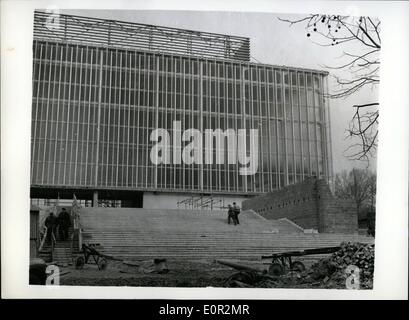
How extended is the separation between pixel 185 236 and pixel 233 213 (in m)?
1.12

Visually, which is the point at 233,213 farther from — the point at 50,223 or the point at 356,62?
the point at 356,62

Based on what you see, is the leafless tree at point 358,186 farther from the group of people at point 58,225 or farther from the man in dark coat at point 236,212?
the group of people at point 58,225

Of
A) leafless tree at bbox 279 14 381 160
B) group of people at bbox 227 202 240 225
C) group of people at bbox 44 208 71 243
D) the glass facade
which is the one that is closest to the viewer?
leafless tree at bbox 279 14 381 160

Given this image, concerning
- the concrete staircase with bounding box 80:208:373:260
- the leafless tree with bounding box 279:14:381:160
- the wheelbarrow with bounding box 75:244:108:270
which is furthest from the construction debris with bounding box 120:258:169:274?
the leafless tree with bounding box 279:14:381:160

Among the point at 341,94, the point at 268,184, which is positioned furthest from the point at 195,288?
the point at 341,94

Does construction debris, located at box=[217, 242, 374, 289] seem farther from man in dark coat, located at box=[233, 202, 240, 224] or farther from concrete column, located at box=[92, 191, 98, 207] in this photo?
concrete column, located at box=[92, 191, 98, 207]

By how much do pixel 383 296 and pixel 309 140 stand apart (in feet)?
10.00

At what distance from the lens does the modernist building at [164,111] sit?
10.2 meters

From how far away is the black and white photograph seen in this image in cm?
977

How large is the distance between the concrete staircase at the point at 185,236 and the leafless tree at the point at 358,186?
2.07ft

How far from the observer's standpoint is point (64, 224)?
1023 centimetres

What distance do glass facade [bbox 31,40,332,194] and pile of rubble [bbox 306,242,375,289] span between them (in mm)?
1459

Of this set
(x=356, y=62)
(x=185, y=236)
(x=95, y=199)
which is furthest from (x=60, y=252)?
(x=356, y=62)

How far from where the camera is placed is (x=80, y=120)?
1038 centimetres
